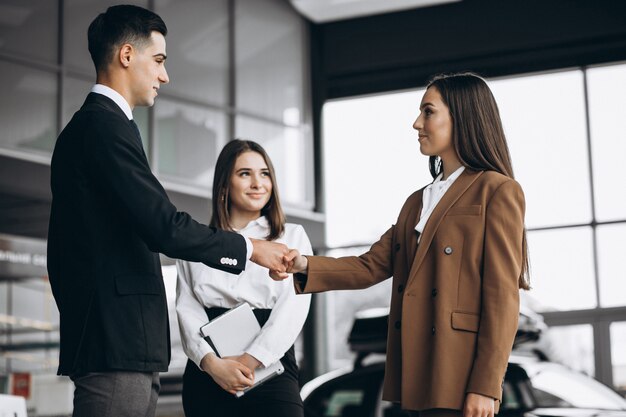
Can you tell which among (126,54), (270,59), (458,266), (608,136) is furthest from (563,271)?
(126,54)

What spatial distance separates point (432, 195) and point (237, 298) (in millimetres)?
880

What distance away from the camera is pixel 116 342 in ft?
9.04

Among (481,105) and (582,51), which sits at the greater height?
(582,51)

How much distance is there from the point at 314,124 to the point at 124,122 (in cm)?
887

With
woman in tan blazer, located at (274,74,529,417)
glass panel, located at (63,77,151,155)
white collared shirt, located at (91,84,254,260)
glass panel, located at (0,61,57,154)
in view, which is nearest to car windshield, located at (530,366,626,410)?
woman in tan blazer, located at (274,74,529,417)

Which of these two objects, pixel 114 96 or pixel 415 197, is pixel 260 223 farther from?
pixel 114 96

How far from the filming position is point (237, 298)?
3607 mm

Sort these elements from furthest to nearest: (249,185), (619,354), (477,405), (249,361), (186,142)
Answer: (619,354), (186,142), (249,185), (249,361), (477,405)

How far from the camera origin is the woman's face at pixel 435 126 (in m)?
3.06

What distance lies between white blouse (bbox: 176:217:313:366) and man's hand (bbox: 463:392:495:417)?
91 cm

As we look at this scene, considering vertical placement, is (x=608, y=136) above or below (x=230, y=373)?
above

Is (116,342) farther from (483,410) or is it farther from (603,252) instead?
(603,252)

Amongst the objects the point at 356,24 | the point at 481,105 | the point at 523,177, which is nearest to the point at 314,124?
the point at 356,24

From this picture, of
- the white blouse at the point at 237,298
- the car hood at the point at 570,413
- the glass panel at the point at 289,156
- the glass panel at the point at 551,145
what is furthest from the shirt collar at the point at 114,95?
the glass panel at the point at 551,145
